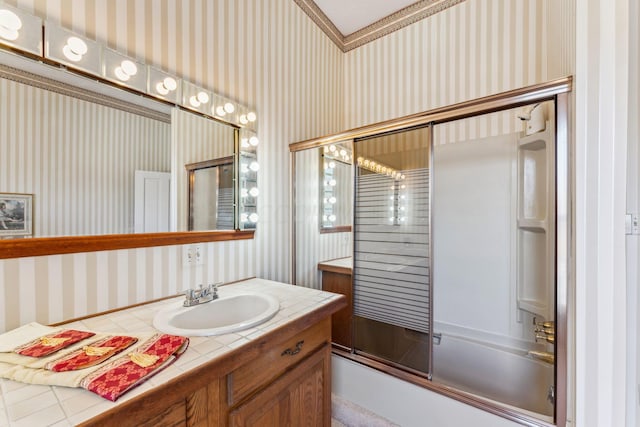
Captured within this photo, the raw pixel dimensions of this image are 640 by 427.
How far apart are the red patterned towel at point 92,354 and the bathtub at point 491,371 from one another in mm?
1639

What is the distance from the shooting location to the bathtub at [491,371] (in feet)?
5.56

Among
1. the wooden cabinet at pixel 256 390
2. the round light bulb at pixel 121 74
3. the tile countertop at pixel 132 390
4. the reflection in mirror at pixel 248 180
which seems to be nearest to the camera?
the tile countertop at pixel 132 390

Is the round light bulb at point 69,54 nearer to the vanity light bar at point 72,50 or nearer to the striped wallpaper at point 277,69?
the vanity light bar at point 72,50

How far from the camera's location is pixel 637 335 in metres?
0.80

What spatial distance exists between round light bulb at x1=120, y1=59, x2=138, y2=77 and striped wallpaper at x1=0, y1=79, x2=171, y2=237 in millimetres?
181

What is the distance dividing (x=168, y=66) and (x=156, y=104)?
0.75 ft

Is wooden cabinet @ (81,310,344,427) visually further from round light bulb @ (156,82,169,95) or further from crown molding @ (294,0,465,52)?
crown molding @ (294,0,465,52)

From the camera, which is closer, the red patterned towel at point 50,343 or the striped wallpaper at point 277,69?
the red patterned towel at point 50,343

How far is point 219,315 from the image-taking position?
1.29 meters

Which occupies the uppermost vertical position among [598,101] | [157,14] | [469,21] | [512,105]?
[469,21]

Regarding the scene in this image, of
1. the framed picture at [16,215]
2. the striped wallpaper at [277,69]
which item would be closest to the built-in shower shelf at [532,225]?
the striped wallpaper at [277,69]

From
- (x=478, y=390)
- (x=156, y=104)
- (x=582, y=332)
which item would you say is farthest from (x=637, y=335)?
(x=156, y=104)

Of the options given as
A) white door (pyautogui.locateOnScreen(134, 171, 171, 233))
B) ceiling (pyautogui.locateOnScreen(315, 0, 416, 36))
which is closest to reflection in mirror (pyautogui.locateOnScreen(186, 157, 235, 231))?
white door (pyautogui.locateOnScreen(134, 171, 171, 233))

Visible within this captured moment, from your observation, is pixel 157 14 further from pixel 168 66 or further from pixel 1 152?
pixel 1 152
